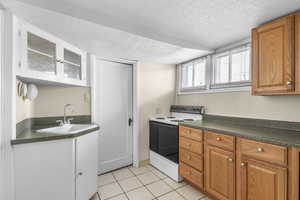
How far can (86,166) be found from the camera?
1.65 m

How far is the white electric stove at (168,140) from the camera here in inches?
87.5

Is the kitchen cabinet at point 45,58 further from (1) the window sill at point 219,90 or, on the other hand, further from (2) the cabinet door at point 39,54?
(1) the window sill at point 219,90

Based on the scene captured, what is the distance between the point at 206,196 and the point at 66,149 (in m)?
1.77

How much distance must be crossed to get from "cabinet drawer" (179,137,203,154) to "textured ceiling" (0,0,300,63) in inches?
52.8

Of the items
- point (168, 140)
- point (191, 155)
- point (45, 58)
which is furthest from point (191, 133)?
point (45, 58)

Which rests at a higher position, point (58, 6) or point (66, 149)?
point (58, 6)

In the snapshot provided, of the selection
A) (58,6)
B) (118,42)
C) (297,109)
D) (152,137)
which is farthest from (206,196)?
(58,6)

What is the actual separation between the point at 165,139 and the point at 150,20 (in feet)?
5.87

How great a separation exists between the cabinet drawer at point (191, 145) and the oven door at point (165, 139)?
0.11 m

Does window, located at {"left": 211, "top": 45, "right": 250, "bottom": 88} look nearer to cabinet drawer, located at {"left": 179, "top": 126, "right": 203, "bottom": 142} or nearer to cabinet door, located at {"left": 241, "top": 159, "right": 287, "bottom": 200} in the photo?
cabinet drawer, located at {"left": 179, "top": 126, "right": 203, "bottom": 142}

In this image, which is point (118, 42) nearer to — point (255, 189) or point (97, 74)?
point (97, 74)

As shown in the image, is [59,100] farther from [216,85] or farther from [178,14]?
[216,85]

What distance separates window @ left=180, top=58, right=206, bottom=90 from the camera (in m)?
2.64

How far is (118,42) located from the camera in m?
1.83
